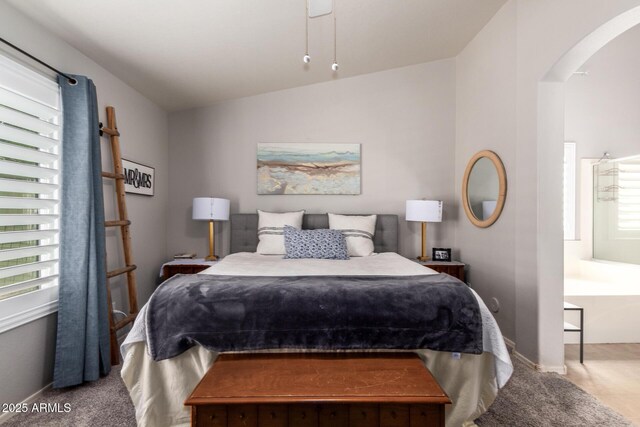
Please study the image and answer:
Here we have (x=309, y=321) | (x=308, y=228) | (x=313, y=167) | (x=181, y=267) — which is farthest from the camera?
(x=313, y=167)

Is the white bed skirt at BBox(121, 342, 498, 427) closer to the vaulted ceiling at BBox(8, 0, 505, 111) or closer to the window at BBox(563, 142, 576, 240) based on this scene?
the vaulted ceiling at BBox(8, 0, 505, 111)

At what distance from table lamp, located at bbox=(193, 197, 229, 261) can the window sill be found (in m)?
1.47

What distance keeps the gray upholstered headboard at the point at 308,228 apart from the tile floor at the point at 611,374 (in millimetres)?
1862

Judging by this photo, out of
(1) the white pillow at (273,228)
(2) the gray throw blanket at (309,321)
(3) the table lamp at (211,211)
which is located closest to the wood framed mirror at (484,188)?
(2) the gray throw blanket at (309,321)

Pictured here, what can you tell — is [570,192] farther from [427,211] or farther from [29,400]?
[29,400]

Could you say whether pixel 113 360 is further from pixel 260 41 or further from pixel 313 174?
pixel 260 41

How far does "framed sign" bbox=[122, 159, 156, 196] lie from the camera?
9.71ft

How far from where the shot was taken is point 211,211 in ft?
11.3

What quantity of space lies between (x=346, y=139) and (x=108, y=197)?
258 centimetres

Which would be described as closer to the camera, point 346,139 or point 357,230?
point 357,230

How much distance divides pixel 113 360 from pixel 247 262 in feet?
4.02

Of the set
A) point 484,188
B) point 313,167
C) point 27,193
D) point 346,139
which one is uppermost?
point 346,139

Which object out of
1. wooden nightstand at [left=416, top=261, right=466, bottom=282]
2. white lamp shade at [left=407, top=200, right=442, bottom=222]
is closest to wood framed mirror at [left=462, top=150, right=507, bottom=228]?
white lamp shade at [left=407, top=200, right=442, bottom=222]

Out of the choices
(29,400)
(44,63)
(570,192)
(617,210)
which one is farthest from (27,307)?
(617,210)
